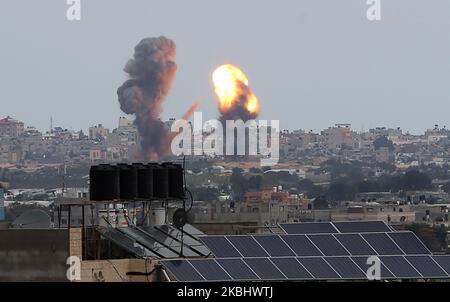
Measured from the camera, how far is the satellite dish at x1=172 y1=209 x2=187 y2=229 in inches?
2196

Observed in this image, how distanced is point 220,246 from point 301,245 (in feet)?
15.6

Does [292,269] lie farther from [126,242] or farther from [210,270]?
[126,242]

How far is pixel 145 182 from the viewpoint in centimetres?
5597

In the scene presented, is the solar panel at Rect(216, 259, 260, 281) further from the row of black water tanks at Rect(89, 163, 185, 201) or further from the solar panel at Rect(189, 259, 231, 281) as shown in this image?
the row of black water tanks at Rect(89, 163, 185, 201)

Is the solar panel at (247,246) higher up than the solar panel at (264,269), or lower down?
higher up

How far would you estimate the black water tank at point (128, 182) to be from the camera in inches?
2135

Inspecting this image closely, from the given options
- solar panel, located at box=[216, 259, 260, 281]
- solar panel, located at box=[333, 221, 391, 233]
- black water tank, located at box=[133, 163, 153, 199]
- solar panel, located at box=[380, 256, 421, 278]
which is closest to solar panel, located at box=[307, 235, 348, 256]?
solar panel, located at box=[380, 256, 421, 278]

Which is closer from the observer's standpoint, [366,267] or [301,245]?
[366,267]

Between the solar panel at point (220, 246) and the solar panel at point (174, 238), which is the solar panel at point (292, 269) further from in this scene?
the solar panel at point (174, 238)

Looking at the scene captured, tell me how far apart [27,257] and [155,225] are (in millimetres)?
16731

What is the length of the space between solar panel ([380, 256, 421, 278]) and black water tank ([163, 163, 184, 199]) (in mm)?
6489

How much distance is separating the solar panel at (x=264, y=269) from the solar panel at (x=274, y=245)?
11.6ft

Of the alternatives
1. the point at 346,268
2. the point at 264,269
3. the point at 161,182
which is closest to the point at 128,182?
the point at 161,182

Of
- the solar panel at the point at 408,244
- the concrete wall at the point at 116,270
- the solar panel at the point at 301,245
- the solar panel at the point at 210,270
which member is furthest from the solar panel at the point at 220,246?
the concrete wall at the point at 116,270
